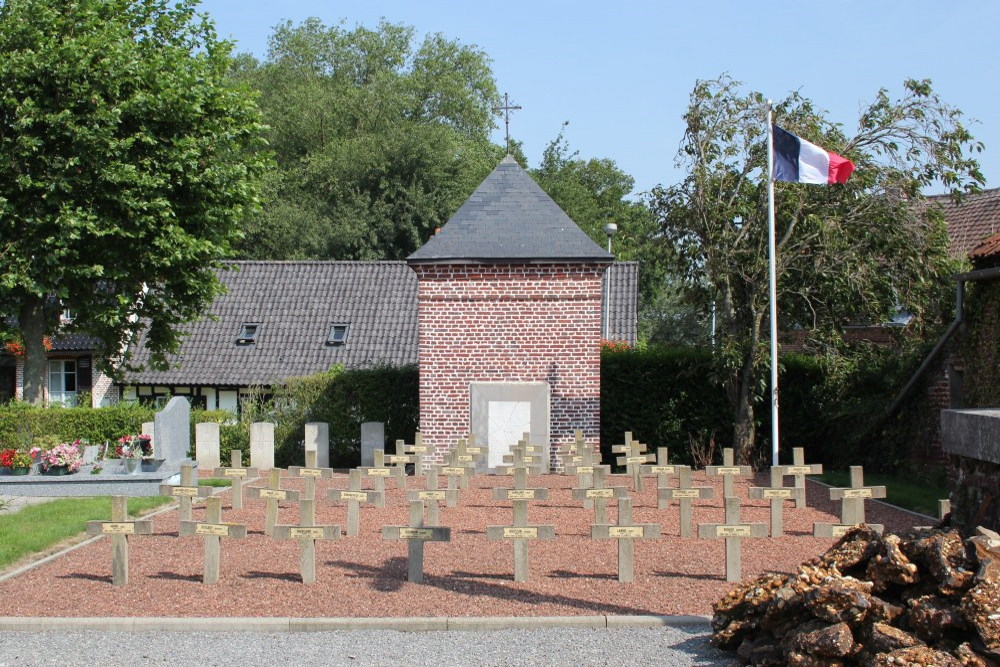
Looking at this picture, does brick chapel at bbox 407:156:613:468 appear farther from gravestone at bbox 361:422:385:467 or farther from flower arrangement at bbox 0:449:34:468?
flower arrangement at bbox 0:449:34:468

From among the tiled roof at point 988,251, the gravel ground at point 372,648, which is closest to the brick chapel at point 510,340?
the tiled roof at point 988,251

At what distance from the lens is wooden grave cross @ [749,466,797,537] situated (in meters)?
11.7

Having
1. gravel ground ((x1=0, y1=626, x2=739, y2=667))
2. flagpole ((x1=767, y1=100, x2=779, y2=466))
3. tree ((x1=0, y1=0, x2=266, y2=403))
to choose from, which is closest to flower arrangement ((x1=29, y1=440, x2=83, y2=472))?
tree ((x1=0, y1=0, x2=266, y2=403))

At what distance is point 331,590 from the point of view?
9.43 metres

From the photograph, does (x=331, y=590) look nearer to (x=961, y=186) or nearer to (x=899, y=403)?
(x=899, y=403)

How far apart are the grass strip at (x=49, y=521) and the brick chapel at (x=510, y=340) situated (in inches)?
234

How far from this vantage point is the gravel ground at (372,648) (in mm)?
7473

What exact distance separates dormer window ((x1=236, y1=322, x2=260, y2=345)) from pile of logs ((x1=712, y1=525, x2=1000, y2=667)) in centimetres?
2406

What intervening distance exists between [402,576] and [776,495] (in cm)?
416

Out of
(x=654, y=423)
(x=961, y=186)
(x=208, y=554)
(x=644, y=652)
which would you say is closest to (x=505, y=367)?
(x=654, y=423)

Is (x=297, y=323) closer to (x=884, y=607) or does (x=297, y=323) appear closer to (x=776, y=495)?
(x=776, y=495)

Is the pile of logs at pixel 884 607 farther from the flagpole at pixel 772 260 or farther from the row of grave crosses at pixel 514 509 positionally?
the flagpole at pixel 772 260

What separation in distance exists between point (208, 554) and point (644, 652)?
4.12 meters

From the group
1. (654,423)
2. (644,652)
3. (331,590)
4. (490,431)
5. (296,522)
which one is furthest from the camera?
(654,423)
